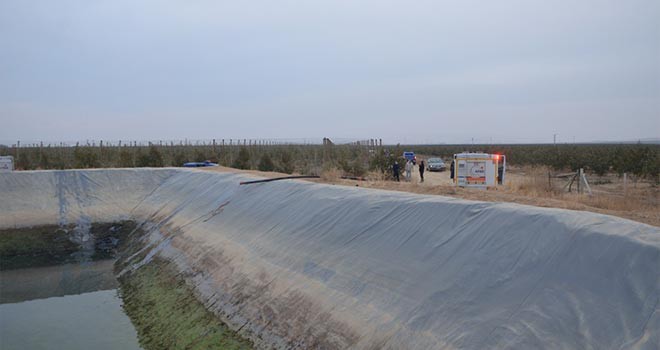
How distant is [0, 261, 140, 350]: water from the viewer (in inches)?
417

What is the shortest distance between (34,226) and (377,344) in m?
18.2

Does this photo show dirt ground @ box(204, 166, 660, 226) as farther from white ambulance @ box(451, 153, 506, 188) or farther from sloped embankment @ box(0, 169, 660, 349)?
sloped embankment @ box(0, 169, 660, 349)

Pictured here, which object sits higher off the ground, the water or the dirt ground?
the dirt ground

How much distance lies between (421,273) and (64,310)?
10.3 m

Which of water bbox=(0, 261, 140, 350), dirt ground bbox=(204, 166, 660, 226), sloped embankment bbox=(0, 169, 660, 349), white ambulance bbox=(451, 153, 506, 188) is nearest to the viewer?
sloped embankment bbox=(0, 169, 660, 349)

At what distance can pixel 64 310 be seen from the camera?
12891 millimetres

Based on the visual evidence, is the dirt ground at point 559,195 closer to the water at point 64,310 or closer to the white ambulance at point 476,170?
the white ambulance at point 476,170

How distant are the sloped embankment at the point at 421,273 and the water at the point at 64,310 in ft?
6.64

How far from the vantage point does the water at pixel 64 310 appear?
10.6 metres

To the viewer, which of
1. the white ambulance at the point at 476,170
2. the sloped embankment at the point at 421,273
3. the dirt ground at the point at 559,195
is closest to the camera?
the sloped embankment at the point at 421,273

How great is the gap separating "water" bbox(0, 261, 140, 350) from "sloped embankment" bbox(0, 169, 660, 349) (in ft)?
6.64

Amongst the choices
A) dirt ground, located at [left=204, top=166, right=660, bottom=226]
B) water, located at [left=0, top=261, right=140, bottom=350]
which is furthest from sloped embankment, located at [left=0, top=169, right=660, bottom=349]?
dirt ground, located at [left=204, top=166, right=660, bottom=226]

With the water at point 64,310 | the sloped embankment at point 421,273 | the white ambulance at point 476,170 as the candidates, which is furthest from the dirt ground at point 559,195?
the water at point 64,310

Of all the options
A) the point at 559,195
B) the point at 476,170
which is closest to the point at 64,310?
the point at 476,170
